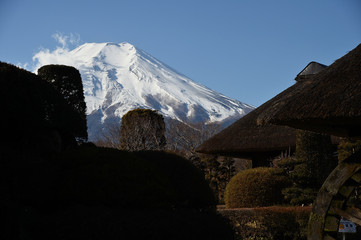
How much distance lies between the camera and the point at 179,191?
632 centimetres

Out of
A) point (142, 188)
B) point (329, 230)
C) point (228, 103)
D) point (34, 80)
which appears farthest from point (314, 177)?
point (228, 103)

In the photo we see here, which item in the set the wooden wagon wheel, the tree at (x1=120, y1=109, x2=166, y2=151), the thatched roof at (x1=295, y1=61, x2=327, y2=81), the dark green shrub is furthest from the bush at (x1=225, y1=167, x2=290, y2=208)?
the tree at (x1=120, y1=109, x2=166, y2=151)

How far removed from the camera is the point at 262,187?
48.4 ft

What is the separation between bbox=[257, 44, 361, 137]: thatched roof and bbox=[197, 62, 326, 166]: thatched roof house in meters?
8.70

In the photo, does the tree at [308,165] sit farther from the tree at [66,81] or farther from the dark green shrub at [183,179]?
the tree at [66,81]

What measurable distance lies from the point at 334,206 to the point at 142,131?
20.2 m

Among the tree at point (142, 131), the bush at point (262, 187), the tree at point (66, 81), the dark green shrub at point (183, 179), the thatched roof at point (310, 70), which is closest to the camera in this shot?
the dark green shrub at point (183, 179)

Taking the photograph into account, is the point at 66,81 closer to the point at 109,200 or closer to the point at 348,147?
the point at 109,200

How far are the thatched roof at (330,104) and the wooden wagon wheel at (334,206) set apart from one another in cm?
103

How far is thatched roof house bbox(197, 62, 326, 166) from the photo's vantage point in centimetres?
1761

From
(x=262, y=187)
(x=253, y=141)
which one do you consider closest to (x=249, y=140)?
(x=253, y=141)

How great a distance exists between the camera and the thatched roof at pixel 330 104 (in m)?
7.22

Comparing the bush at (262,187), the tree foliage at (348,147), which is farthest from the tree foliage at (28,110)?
the tree foliage at (348,147)

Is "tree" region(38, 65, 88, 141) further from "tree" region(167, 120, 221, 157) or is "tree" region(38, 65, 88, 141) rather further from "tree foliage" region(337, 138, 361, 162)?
"tree" region(167, 120, 221, 157)
